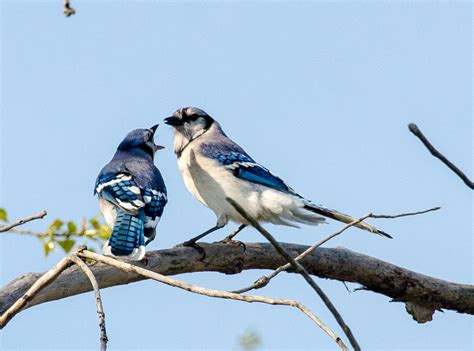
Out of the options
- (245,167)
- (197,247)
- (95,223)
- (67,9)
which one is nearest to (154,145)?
(245,167)

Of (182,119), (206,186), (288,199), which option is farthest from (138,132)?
(288,199)

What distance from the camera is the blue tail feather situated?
520 centimetres

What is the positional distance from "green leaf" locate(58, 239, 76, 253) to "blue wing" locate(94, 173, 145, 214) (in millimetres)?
2323

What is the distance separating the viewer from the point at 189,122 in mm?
7051

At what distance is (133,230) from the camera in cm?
541

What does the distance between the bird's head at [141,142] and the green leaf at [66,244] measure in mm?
3726

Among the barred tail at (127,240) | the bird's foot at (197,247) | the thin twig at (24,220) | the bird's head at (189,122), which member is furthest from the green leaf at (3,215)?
the bird's head at (189,122)

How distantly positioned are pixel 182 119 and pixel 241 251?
1.58 metres

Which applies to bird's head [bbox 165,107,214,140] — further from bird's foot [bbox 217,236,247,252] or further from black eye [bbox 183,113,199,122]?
bird's foot [bbox 217,236,247,252]

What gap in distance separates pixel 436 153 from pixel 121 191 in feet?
12.6

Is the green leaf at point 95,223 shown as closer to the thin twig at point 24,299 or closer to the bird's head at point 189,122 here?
the thin twig at point 24,299

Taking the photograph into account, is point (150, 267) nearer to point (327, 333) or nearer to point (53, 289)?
point (53, 289)

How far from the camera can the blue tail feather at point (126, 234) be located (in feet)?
17.0

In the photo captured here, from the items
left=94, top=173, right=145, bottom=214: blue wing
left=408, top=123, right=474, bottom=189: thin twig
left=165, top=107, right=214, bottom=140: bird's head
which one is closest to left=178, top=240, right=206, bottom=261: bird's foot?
left=94, top=173, right=145, bottom=214: blue wing
